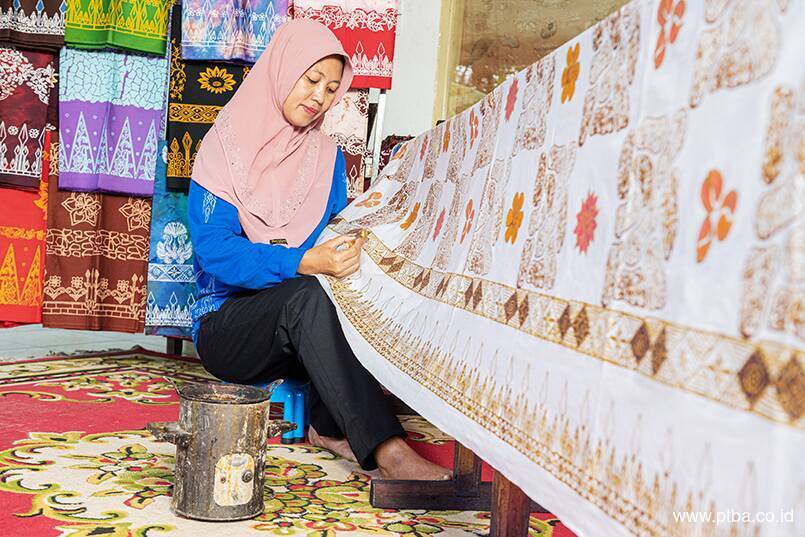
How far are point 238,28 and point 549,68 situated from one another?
200 centimetres

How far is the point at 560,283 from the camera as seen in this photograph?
Answer: 0.99 metres

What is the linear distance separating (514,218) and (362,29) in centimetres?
194

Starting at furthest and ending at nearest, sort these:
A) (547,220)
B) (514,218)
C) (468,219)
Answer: (468,219) < (514,218) < (547,220)

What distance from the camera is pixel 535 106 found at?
Answer: 3.93 ft

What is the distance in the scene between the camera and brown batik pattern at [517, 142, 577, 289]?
1.02 meters

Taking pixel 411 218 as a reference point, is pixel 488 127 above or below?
above

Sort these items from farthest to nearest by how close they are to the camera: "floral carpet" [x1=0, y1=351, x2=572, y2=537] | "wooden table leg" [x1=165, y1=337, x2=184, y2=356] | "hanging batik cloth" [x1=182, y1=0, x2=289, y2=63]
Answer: "wooden table leg" [x1=165, y1=337, x2=184, y2=356] → "hanging batik cloth" [x1=182, y1=0, x2=289, y2=63] → "floral carpet" [x1=0, y1=351, x2=572, y2=537]

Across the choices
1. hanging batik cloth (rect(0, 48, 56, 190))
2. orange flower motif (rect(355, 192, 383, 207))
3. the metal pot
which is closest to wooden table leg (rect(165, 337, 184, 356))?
hanging batik cloth (rect(0, 48, 56, 190))

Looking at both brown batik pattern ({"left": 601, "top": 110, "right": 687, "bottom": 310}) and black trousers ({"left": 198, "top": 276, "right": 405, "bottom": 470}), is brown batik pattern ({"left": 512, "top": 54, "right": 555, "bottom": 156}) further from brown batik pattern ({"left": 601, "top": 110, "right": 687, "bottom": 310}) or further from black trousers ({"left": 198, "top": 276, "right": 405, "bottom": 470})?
black trousers ({"left": 198, "top": 276, "right": 405, "bottom": 470})

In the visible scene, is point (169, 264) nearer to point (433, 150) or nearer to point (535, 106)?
point (433, 150)

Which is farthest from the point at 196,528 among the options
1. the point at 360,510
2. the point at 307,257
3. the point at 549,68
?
the point at 549,68

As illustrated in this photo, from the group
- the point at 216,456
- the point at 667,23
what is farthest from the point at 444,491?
the point at 667,23

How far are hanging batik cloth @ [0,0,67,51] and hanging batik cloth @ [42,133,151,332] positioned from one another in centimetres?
54

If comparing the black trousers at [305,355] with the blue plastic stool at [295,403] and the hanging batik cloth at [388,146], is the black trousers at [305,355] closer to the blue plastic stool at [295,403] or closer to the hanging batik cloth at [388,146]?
the blue plastic stool at [295,403]
